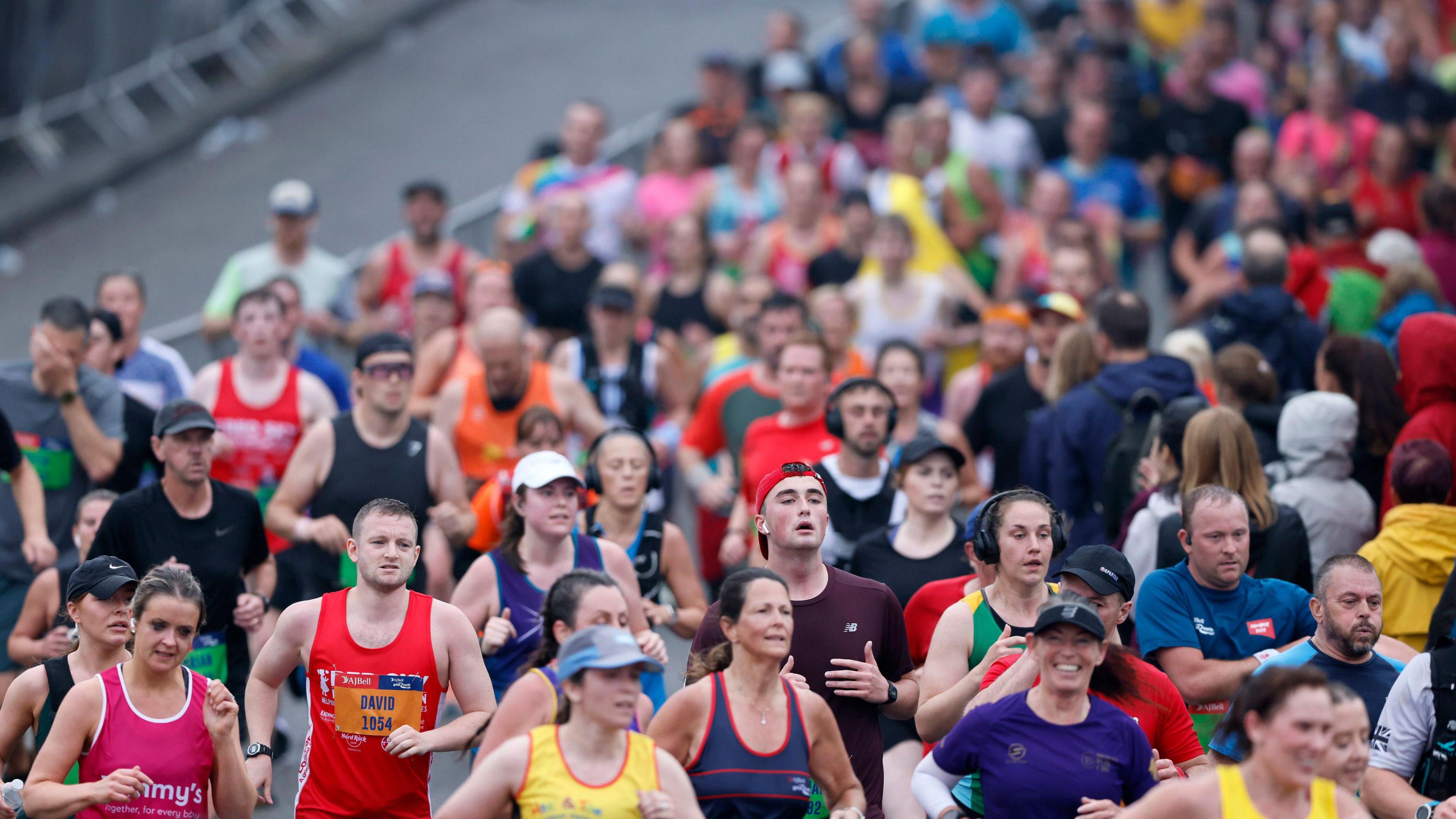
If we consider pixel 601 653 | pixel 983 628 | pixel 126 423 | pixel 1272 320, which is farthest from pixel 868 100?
pixel 601 653

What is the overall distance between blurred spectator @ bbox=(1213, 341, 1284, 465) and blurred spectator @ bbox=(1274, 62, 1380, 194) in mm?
5642

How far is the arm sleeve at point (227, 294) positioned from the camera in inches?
406

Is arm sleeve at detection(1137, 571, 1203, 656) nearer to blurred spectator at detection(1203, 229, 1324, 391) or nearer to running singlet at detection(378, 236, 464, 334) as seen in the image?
blurred spectator at detection(1203, 229, 1324, 391)

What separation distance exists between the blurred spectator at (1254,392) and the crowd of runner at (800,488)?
34mm

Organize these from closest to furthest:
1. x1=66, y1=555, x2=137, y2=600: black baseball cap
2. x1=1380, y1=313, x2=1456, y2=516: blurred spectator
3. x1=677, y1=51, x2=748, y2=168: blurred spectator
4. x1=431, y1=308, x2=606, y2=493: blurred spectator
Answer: x1=66, y1=555, x2=137, y2=600: black baseball cap, x1=1380, y1=313, x2=1456, y2=516: blurred spectator, x1=431, y1=308, x2=606, y2=493: blurred spectator, x1=677, y1=51, x2=748, y2=168: blurred spectator

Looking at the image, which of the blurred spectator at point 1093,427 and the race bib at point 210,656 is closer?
the race bib at point 210,656

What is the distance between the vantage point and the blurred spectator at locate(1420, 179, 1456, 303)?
35.4 feet

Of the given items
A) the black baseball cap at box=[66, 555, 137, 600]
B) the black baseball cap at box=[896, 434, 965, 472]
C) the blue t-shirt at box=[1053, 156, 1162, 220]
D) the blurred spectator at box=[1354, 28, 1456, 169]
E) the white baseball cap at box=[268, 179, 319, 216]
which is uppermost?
the blurred spectator at box=[1354, 28, 1456, 169]

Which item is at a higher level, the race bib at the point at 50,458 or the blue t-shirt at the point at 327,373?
the blue t-shirt at the point at 327,373

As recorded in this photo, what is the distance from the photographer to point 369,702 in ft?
18.9

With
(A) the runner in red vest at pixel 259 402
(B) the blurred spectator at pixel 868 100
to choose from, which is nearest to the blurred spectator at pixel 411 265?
(A) the runner in red vest at pixel 259 402

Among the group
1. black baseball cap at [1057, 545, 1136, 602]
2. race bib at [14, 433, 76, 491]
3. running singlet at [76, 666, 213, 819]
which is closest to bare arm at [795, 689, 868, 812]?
black baseball cap at [1057, 545, 1136, 602]

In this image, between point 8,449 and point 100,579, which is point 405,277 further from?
point 100,579

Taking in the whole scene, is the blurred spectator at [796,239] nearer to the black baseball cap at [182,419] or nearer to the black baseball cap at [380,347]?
the black baseball cap at [380,347]
